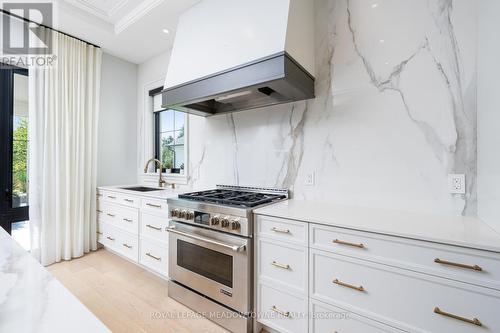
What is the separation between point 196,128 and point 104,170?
5.34 feet

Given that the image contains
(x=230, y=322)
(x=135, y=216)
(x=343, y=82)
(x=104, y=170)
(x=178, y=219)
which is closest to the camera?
(x=230, y=322)

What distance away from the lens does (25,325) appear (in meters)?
0.50

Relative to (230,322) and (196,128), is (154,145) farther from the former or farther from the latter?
(230,322)

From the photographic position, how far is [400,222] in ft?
4.39

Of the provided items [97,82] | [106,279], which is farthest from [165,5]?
[106,279]

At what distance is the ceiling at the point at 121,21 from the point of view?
2.46m

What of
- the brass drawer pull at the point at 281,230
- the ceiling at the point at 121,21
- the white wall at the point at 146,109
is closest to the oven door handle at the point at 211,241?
the brass drawer pull at the point at 281,230

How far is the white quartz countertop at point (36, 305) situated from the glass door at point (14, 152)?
2652 millimetres

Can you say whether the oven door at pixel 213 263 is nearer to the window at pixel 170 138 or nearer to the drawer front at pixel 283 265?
the drawer front at pixel 283 265

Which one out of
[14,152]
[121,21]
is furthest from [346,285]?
[14,152]

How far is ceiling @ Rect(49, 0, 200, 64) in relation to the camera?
2.46 meters

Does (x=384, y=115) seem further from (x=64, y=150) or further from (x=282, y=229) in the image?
(x=64, y=150)

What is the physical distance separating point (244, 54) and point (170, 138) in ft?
6.90

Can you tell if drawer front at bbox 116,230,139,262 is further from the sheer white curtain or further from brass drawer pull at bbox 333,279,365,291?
brass drawer pull at bbox 333,279,365,291
